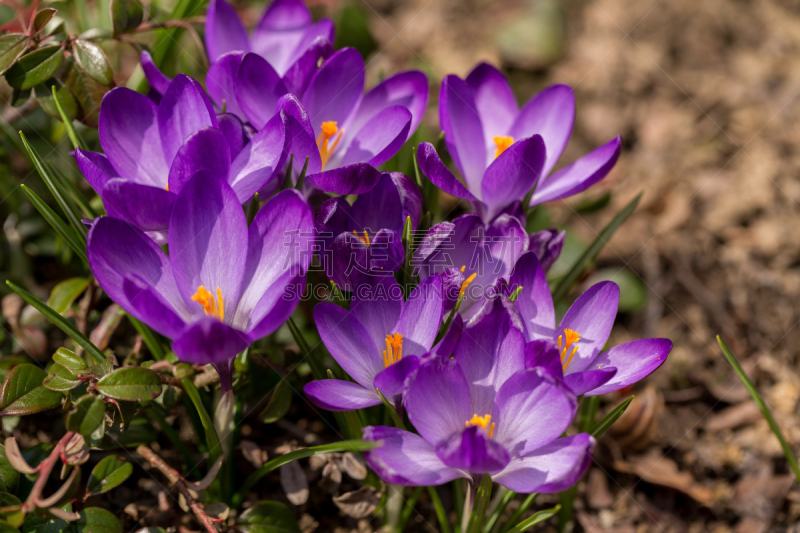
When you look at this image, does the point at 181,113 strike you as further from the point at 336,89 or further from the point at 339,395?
the point at 339,395

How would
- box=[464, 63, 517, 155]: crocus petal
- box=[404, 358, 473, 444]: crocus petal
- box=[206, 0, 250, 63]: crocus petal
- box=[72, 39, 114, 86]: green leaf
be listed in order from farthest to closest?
box=[464, 63, 517, 155]: crocus petal → box=[206, 0, 250, 63]: crocus petal → box=[72, 39, 114, 86]: green leaf → box=[404, 358, 473, 444]: crocus petal

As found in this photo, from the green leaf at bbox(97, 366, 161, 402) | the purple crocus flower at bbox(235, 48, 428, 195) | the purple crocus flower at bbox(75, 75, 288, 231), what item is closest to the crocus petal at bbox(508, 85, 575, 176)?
the purple crocus flower at bbox(235, 48, 428, 195)

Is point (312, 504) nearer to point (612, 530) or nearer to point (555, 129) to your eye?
point (612, 530)

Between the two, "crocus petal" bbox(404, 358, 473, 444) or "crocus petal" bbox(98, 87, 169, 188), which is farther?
"crocus petal" bbox(98, 87, 169, 188)

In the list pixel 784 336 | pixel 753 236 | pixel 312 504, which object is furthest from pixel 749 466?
pixel 312 504

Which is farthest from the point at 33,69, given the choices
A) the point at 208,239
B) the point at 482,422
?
the point at 482,422

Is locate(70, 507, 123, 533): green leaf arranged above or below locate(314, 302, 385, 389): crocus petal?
below

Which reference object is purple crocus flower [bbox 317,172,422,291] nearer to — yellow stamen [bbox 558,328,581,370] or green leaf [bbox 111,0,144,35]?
yellow stamen [bbox 558,328,581,370]

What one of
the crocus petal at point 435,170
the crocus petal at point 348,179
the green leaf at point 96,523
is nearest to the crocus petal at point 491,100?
the crocus petal at point 435,170
